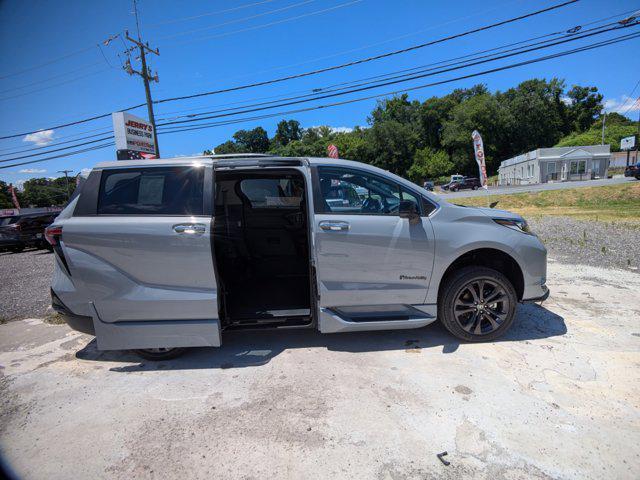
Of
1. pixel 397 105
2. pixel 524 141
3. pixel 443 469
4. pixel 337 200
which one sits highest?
pixel 397 105

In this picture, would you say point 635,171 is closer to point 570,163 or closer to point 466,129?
point 570,163

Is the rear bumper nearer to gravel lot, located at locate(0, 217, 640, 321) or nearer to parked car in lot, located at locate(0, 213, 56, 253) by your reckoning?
gravel lot, located at locate(0, 217, 640, 321)

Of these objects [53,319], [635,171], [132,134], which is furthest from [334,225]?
[635,171]

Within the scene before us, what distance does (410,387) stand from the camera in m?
2.87

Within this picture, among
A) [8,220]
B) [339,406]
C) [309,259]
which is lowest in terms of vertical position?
[339,406]

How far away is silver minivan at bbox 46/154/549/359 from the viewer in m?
3.12

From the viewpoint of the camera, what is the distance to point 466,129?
56906 mm

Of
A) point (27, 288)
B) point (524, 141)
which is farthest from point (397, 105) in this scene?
point (27, 288)

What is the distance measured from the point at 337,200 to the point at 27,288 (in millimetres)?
6983

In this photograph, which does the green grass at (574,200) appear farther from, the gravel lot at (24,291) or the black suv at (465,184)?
the black suv at (465,184)

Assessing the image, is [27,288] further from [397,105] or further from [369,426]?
[397,105]

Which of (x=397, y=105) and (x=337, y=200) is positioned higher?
(x=397, y=105)

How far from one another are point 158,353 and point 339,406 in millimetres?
1916

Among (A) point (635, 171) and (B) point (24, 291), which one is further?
(A) point (635, 171)
